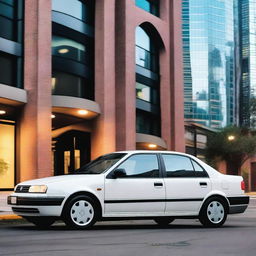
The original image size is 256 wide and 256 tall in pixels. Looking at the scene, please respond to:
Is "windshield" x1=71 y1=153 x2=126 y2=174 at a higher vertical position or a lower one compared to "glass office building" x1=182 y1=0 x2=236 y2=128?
lower

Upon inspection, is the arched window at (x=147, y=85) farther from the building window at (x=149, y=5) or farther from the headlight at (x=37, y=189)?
the headlight at (x=37, y=189)

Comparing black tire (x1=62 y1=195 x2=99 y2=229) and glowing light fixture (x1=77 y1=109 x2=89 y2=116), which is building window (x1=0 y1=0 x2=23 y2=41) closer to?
glowing light fixture (x1=77 y1=109 x2=89 y2=116)

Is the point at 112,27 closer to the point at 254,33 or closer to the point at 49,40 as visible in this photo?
the point at 49,40

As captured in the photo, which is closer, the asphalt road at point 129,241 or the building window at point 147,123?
the asphalt road at point 129,241

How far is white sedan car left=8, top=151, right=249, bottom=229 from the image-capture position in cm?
1133

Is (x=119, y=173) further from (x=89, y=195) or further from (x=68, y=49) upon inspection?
(x=68, y=49)

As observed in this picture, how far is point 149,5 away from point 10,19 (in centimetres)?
1482

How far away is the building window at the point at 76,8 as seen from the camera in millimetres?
31031

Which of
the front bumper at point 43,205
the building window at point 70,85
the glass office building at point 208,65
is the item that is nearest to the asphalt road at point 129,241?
the front bumper at point 43,205

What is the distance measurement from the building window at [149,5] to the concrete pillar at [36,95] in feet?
40.5

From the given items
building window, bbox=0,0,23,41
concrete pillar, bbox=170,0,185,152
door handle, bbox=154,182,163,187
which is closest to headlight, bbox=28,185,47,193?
door handle, bbox=154,182,163,187

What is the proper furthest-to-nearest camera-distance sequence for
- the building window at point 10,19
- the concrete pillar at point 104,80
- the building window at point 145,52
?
the building window at point 145,52 → the concrete pillar at point 104,80 → the building window at point 10,19

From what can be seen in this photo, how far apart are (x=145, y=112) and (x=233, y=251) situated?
104 feet

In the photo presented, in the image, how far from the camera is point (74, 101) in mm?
29750
